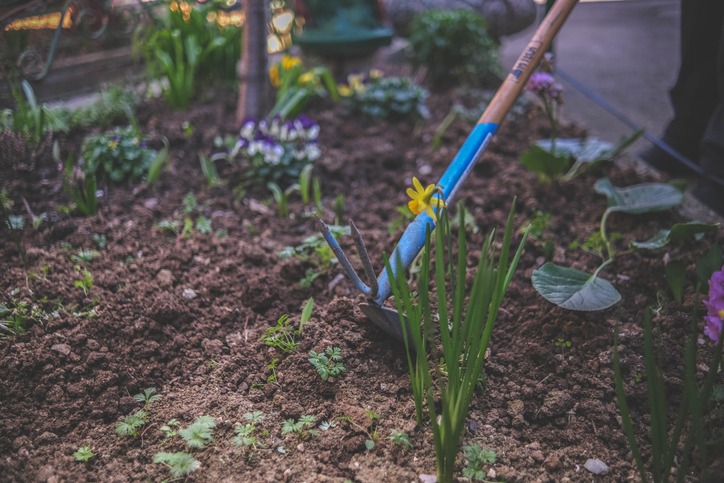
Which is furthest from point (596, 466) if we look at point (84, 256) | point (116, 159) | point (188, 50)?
A: point (188, 50)

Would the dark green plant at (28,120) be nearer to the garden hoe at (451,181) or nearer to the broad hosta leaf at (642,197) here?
the garden hoe at (451,181)

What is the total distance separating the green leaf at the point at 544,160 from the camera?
2.17 meters

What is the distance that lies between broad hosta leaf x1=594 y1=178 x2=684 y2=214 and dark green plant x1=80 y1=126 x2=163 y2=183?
1.76 m

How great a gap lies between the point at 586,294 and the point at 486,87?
2419mm

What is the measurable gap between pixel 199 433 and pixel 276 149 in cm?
140

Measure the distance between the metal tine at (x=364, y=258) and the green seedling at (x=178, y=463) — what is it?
54 cm

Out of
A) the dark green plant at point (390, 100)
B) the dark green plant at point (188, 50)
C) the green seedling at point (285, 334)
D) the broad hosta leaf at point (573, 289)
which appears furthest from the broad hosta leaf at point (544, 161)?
the dark green plant at point (188, 50)

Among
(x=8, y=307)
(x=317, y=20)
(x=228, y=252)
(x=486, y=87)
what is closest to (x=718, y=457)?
(x=228, y=252)

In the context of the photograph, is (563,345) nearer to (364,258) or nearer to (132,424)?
(364,258)

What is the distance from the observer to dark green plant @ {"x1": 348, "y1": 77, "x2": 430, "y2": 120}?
10.1ft

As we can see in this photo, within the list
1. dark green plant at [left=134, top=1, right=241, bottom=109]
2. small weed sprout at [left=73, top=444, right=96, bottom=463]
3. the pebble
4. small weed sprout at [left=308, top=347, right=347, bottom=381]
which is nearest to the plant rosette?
dark green plant at [left=134, top=1, right=241, bottom=109]

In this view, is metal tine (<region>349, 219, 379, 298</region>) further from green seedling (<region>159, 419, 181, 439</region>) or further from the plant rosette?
the plant rosette

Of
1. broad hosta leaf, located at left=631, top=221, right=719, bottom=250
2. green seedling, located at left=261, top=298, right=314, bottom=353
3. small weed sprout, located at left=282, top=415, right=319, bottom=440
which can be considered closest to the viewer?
small weed sprout, located at left=282, top=415, right=319, bottom=440

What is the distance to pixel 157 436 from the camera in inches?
50.9
